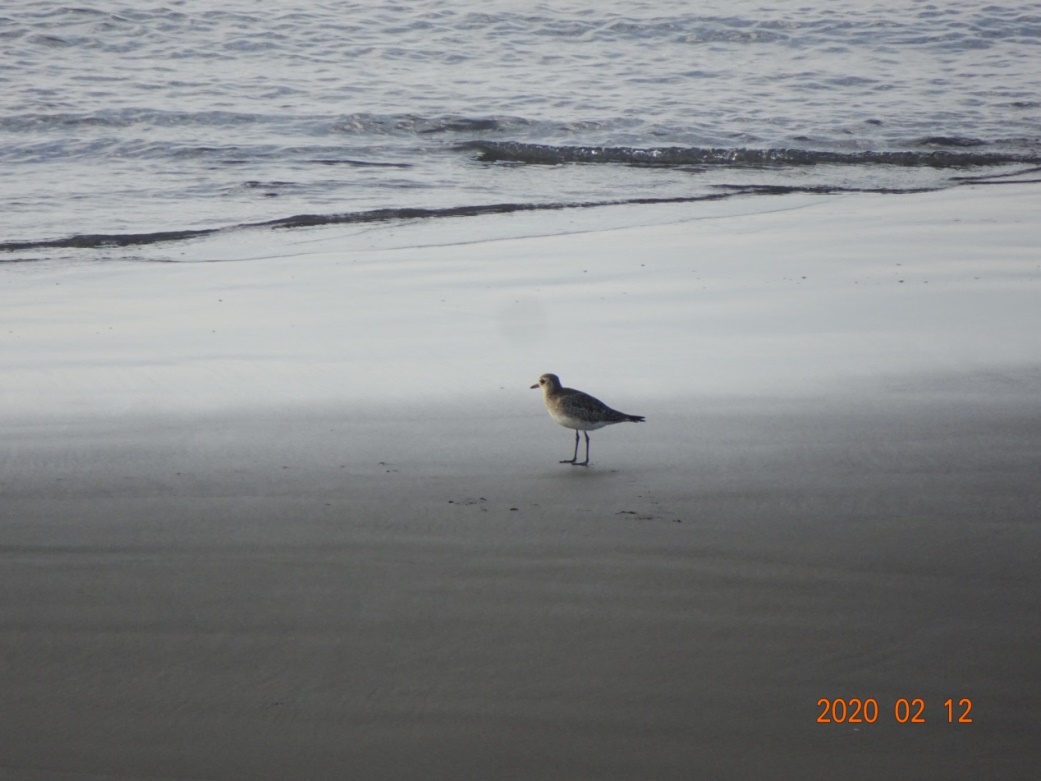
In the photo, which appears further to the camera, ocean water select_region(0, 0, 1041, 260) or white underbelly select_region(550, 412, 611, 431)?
ocean water select_region(0, 0, 1041, 260)

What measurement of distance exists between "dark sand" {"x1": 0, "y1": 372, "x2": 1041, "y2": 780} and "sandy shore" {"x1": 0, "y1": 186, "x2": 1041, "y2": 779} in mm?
12

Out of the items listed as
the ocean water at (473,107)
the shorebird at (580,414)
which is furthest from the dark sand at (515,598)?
the ocean water at (473,107)

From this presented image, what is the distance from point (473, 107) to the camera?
56.9 ft

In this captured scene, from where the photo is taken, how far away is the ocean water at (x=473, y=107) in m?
12.5

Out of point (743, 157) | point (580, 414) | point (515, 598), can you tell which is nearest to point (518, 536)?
point (515, 598)

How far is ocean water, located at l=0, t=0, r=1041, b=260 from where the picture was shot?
12492 mm

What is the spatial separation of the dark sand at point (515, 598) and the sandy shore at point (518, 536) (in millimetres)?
12

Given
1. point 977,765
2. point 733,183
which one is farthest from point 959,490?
point 733,183

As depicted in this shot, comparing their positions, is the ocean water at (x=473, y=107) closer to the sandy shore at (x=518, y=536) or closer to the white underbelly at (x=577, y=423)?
the sandy shore at (x=518, y=536)

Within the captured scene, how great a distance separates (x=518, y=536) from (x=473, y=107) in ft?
45.7

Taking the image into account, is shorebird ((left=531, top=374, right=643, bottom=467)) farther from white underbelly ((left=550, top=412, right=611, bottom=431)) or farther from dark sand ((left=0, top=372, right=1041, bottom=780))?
dark sand ((left=0, top=372, right=1041, bottom=780))

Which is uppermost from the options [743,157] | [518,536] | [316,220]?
[518,536]

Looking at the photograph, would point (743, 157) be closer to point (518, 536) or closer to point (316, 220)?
point (316, 220)

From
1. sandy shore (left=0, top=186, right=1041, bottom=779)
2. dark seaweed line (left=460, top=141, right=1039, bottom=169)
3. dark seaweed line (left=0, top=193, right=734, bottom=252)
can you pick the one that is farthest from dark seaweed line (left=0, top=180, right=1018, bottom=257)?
sandy shore (left=0, top=186, right=1041, bottom=779)
